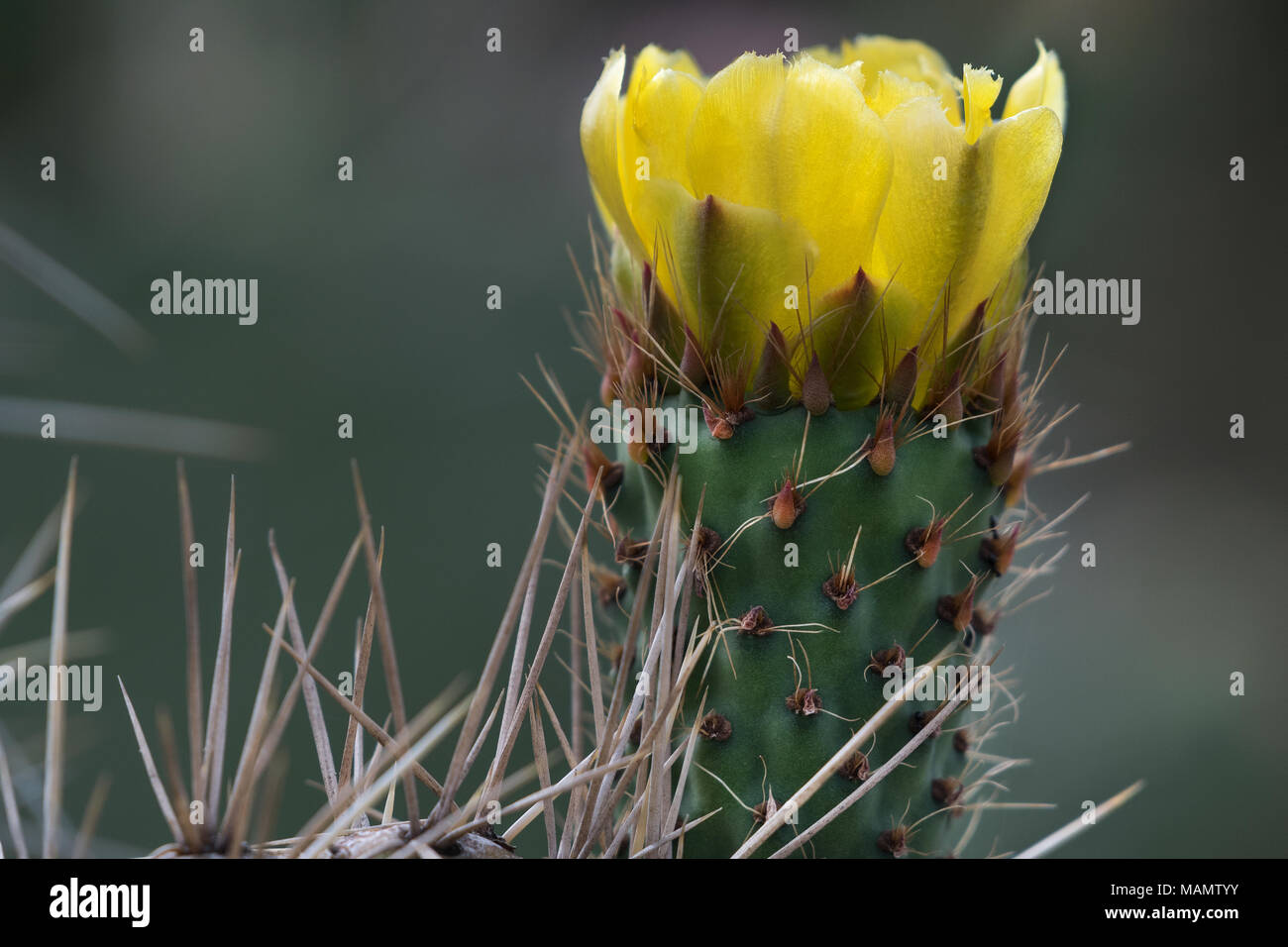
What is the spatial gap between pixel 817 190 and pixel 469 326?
1.67 meters

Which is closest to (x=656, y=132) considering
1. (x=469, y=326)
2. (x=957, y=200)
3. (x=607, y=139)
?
(x=607, y=139)

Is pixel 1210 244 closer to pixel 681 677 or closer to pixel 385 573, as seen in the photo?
pixel 385 573

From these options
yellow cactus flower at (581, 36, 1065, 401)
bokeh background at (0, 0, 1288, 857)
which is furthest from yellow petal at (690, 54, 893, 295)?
bokeh background at (0, 0, 1288, 857)

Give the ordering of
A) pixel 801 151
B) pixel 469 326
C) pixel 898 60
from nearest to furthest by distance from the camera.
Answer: pixel 801 151
pixel 898 60
pixel 469 326

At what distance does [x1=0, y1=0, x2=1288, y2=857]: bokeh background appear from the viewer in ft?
5.85

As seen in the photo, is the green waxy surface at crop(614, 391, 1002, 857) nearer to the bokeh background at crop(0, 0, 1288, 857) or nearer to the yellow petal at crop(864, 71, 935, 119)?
the yellow petal at crop(864, 71, 935, 119)

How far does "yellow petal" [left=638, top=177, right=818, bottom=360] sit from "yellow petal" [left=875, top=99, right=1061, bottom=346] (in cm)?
4

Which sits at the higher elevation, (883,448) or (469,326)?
(469,326)

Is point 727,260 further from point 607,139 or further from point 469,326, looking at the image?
point 469,326

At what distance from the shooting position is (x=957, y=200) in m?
0.43

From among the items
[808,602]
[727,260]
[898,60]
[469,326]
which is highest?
[469,326]

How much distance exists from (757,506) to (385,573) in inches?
57.2

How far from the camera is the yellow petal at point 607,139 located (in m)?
0.47

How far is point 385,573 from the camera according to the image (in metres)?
1.84
